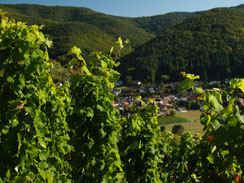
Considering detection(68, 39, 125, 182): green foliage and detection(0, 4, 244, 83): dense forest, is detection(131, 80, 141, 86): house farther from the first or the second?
detection(68, 39, 125, 182): green foliage

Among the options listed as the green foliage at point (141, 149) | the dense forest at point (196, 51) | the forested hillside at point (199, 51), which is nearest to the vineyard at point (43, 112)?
the green foliage at point (141, 149)

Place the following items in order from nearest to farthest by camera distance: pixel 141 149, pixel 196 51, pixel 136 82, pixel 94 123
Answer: pixel 94 123 → pixel 141 149 → pixel 136 82 → pixel 196 51

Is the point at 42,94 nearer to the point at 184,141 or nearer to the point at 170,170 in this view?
the point at 184,141

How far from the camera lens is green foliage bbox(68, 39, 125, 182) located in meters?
2.96

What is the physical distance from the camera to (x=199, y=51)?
287 feet

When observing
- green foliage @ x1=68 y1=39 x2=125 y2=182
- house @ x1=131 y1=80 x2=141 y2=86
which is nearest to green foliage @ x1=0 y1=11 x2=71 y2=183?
green foliage @ x1=68 y1=39 x2=125 y2=182

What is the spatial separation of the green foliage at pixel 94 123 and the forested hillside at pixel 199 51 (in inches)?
3054

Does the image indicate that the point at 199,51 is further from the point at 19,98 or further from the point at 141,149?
the point at 19,98

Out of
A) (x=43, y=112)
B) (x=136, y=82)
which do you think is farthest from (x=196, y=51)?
(x=43, y=112)

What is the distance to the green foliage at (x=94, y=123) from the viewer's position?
296 centimetres

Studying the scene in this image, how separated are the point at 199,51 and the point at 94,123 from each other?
302ft

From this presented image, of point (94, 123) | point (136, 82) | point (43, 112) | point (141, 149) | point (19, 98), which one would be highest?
point (19, 98)

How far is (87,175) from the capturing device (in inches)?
128

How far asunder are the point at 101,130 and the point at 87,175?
2.66 feet
